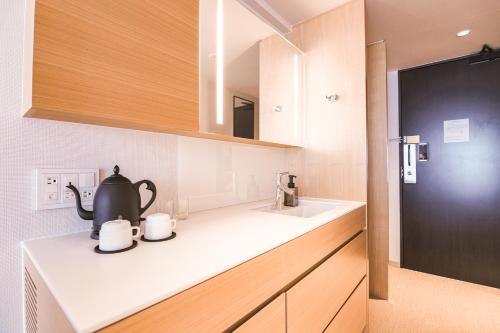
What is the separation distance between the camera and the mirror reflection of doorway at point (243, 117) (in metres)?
1.38

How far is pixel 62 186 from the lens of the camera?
2.79 feet

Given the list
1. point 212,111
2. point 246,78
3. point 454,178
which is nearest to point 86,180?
point 212,111

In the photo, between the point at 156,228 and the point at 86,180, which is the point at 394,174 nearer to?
the point at 156,228

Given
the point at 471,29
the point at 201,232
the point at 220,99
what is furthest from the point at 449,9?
the point at 201,232

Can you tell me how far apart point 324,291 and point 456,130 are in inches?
101

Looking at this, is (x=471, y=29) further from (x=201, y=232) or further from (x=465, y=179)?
(x=201, y=232)

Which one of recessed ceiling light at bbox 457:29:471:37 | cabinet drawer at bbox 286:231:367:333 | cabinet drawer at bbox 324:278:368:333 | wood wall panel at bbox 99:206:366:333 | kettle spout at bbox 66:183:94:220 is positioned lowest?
cabinet drawer at bbox 324:278:368:333

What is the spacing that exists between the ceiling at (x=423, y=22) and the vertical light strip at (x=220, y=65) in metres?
0.69

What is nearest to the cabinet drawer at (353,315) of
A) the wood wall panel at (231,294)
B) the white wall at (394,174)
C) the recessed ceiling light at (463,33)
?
the wood wall panel at (231,294)

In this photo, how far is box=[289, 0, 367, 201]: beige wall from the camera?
173 centimetres

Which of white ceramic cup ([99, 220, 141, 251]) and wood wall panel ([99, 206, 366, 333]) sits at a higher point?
white ceramic cup ([99, 220, 141, 251])

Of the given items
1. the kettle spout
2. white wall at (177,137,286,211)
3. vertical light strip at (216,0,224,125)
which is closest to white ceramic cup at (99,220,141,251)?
the kettle spout

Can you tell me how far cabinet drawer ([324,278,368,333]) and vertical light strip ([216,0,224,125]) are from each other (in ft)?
3.85

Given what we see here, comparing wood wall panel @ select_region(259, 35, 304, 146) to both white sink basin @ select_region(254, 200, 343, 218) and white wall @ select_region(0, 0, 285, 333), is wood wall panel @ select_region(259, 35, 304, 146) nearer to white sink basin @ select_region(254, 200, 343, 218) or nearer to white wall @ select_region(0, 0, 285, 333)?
white sink basin @ select_region(254, 200, 343, 218)
